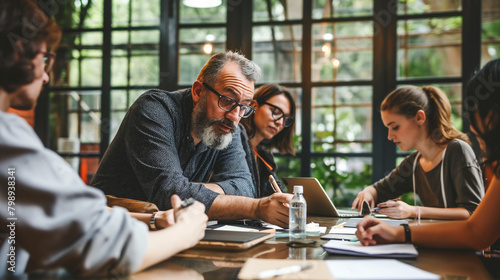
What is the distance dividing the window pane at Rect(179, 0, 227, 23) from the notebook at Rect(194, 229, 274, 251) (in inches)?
112

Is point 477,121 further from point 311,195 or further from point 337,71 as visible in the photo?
point 337,71

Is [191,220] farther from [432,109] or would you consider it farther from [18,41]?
[432,109]

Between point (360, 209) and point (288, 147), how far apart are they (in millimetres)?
1046

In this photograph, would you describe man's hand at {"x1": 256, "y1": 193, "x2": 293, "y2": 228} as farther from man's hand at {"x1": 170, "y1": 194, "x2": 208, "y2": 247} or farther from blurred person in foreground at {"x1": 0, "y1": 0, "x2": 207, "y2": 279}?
blurred person in foreground at {"x1": 0, "y1": 0, "x2": 207, "y2": 279}

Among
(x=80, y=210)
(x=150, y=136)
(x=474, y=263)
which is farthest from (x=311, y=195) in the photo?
(x=80, y=210)

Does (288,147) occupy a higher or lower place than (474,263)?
higher

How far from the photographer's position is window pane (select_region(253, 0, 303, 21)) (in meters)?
3.75

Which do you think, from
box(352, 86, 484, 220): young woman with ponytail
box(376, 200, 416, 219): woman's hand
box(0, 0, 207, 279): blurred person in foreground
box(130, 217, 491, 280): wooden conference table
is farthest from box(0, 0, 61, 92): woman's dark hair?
box(352, 86, 484, 220): young woman with ponytail

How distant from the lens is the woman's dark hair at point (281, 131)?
10.4 ft

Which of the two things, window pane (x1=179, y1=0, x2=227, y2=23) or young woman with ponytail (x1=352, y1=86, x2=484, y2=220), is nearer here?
young woman with ponytail (x1=352, y1=86, x2=484, y2=220)

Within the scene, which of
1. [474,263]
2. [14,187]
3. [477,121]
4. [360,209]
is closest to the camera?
[14,187]

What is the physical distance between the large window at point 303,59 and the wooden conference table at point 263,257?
2.33m

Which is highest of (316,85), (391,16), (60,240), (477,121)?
(391,16)

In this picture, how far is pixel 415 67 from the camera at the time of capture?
3.54 meters
